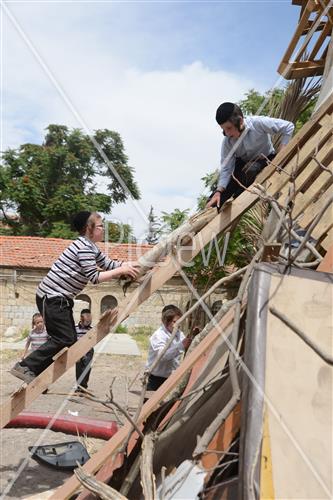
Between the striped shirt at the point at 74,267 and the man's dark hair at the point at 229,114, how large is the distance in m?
1.30

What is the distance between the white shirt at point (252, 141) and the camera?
12.7 feet

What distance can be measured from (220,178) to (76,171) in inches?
1301

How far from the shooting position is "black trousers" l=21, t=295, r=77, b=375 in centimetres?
400

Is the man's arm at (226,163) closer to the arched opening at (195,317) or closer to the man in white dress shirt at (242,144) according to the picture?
the man in white dress shirt at (242,144)

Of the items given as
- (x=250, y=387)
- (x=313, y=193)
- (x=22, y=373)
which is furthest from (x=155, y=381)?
(x=250, y=387)

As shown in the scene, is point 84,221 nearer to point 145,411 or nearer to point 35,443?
point 145,411

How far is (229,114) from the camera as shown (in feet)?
12.5

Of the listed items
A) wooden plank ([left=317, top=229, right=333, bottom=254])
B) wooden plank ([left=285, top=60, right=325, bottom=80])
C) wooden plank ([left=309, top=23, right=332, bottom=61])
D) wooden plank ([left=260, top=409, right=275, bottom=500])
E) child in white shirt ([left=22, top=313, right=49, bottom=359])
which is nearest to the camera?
wooden plank ([left=260, top=409, right=275, bottom=500])

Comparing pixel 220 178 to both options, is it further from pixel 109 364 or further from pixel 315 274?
pixel 109 364

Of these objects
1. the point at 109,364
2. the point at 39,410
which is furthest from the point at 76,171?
the point at 39,410

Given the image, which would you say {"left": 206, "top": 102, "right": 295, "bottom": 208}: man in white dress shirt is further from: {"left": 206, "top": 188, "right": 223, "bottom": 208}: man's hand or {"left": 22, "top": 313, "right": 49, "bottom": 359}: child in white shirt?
{"left": 22, "top": 313, "right": 49, "bottom": 359}: child in white shirt

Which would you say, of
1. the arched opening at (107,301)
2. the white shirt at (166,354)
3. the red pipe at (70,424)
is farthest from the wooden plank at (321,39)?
the arched opening at (107,301)

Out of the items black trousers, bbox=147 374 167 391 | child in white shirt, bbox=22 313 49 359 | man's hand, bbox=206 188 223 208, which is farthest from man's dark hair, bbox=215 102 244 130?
child in white shirt, bbox=22 313 49 359

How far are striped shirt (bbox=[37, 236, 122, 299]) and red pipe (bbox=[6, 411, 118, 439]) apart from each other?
286 centimetres
